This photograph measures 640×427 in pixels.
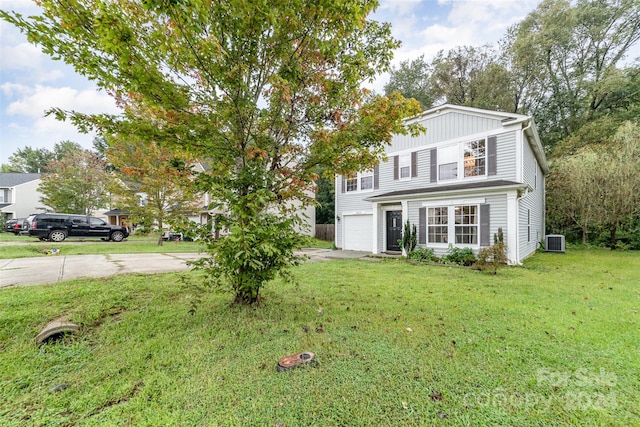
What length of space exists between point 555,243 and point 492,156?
6.82 m

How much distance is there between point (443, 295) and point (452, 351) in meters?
2.30

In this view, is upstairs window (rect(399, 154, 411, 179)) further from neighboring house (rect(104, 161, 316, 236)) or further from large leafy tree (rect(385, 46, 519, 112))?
large leafy tree (rect(385, 46, 519, 112))

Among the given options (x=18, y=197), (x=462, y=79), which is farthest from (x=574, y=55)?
(x=18, y=197)

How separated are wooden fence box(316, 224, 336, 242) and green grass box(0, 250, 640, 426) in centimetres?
1368

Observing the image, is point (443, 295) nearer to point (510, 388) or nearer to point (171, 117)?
point (510, 388)

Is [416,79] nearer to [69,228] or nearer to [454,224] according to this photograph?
[454,224]

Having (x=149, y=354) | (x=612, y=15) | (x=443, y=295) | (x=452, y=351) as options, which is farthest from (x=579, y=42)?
(x=149, y=354)

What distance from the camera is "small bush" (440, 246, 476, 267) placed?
8430 millimetres

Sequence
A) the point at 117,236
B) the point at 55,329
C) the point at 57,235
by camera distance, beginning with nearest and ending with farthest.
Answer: the point at 55,329 < the point at 57,235 < the point at 117,236

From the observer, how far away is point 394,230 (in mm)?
11445

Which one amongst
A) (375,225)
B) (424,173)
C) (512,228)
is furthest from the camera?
(375,225)

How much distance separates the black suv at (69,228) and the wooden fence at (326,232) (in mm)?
12450

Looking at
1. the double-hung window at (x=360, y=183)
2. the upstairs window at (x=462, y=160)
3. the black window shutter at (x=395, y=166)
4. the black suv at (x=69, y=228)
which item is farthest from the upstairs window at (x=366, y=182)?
the black suv at (x=69, y=228)

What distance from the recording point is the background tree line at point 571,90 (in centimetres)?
1240
